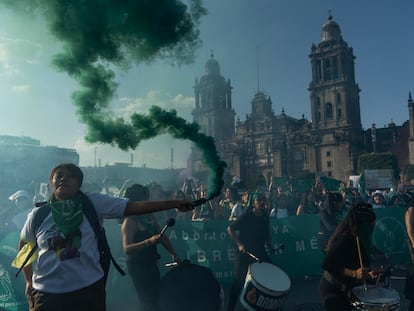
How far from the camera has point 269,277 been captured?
4.86m

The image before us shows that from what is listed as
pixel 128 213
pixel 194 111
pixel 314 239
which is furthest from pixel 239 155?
pixel 128 213

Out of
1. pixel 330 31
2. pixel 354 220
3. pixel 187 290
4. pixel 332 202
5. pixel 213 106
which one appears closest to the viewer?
pixel 354 220

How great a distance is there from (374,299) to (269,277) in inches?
61.2

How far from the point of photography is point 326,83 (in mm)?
70250

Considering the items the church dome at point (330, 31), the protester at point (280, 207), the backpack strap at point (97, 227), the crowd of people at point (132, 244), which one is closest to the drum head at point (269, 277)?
the crowd of people at point (132, 244)

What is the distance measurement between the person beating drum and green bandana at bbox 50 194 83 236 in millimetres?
3235

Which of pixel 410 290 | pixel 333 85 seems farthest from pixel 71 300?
pixel 333 85

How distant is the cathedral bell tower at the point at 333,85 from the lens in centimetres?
6856

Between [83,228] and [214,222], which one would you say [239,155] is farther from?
[83,228]

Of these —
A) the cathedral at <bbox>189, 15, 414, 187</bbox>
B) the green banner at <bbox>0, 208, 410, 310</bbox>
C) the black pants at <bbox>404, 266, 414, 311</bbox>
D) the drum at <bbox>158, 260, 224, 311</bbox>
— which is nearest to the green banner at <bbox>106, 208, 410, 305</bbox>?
the green banner at <bbox>0, 208, 410, 310</bbox>

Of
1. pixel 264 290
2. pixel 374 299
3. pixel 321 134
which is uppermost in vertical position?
pixel 321 134

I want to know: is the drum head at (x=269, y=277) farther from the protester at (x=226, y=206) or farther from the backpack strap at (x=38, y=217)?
the protester at (x=226, y=206)

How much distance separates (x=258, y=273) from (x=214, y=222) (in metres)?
3.29

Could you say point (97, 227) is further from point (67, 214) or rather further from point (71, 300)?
point (71, 300)
